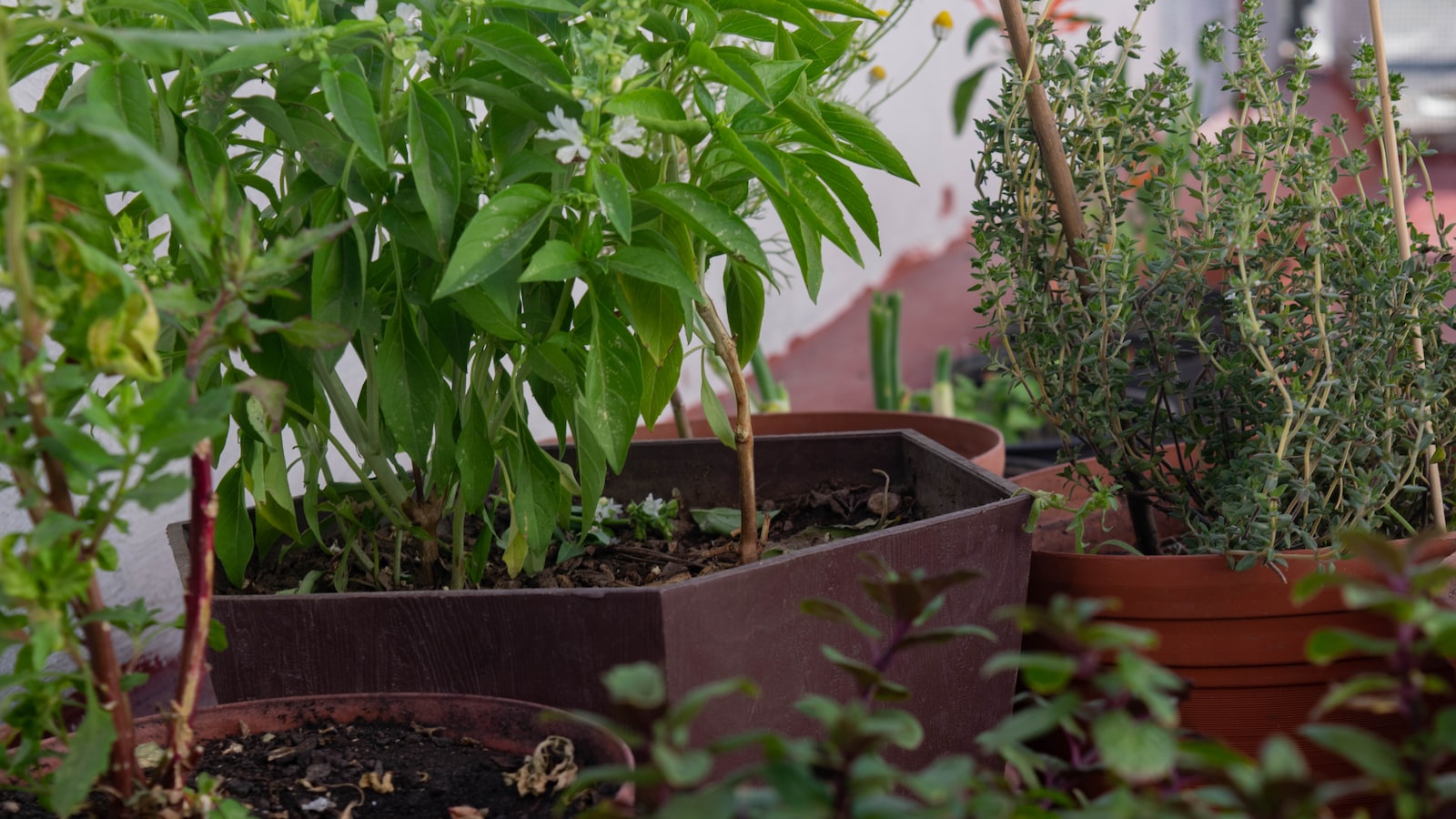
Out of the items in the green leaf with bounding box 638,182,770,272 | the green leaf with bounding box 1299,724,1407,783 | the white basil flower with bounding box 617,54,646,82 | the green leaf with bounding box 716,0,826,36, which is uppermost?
the green leaf with bounding box 716,0,826,36

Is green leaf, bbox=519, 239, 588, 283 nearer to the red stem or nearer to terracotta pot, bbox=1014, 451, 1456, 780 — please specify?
the red stem

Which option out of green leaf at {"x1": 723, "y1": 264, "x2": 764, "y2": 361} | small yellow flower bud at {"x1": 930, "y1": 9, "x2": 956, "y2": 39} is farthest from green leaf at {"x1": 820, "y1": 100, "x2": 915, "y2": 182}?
small yellow flower bud at {"x1": 930, "y1": 9, "x2": 956, "y2": 39}

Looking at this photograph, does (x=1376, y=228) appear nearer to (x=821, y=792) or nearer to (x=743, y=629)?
(x=743, y=629)

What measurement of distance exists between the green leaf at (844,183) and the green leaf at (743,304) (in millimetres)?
105

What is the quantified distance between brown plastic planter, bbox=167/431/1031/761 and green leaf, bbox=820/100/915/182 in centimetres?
24

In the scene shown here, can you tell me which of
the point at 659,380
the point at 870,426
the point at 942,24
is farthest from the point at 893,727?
the point at 942,24

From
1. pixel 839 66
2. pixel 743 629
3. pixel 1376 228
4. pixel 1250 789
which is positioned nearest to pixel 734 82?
pixel 743 629

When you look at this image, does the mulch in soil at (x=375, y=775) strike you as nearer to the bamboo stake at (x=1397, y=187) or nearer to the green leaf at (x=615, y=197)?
the green leaf at (x=615, y=197)

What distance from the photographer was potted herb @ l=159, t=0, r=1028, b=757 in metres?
0.67

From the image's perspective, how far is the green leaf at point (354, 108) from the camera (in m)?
0.61

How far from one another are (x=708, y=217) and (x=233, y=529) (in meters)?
0.41

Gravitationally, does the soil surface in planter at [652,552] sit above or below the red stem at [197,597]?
below

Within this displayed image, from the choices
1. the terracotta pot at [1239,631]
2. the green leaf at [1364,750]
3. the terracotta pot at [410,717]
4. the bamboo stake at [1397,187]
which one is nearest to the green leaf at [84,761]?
the terracotta pot at [410,717]

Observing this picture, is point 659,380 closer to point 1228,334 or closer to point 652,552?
point 652,552
